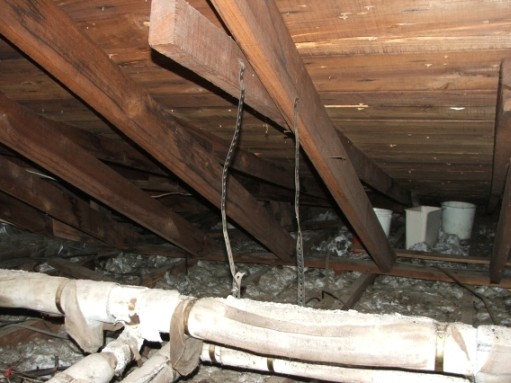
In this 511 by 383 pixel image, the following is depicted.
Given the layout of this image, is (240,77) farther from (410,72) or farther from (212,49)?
(410,72)

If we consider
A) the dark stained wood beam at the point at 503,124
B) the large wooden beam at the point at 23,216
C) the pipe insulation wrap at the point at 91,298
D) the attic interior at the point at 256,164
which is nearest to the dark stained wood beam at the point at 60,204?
the attic interior at the point at 256,164

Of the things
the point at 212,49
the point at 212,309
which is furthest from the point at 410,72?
the point at 212,309

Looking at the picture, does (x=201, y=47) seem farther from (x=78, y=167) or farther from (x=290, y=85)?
(x=78, y=167)

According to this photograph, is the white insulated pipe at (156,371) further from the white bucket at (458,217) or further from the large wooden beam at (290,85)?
the white bucket at (458,217)

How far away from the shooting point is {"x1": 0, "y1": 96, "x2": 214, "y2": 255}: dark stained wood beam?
218 centimetres

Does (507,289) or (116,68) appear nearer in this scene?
(116,68)

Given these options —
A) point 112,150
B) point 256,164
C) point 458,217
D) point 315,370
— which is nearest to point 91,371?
point 315,370

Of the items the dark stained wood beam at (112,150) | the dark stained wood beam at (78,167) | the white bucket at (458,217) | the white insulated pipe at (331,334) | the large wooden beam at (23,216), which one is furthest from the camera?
the white bucket at (458,217)

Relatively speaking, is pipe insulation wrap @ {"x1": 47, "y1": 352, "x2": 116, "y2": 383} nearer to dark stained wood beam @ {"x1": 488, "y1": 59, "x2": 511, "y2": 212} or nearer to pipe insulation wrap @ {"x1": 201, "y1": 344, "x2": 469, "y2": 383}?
pipe insulation wrap @ {"x1": 201, "y1": 344, "x2": 469, "y2": 383}

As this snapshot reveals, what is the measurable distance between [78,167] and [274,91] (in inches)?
60.7

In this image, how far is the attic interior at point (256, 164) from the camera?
114cm

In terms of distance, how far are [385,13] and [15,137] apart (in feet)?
5.81

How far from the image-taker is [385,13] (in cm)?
119

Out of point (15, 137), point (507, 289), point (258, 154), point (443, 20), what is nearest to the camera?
point (443, 20)
